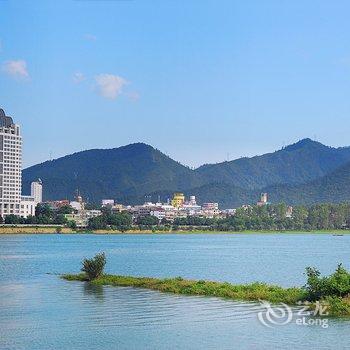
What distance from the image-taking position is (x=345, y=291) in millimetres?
21766

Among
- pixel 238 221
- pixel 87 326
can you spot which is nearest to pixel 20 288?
pixel 87 326

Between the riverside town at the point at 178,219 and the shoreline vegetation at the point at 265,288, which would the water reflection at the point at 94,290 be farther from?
the riverside town at the point at 178,219

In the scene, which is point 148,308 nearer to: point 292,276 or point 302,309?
point 302,309

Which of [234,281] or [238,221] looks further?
[238,221]

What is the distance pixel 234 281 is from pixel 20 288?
407 inches

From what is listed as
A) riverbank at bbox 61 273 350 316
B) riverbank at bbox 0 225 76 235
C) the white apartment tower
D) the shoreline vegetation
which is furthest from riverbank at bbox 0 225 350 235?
riverbank at bbox 61 273 350 316

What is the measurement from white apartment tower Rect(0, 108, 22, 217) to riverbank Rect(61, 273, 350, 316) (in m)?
131

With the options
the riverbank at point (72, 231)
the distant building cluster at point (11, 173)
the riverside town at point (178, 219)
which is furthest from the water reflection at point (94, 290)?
the distant building cluster at point (11, 173)

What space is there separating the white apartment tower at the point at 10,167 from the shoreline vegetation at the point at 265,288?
12888cm

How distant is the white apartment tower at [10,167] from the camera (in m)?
160

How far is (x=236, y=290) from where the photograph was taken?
26344mm

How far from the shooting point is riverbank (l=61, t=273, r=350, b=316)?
2138 centimetres

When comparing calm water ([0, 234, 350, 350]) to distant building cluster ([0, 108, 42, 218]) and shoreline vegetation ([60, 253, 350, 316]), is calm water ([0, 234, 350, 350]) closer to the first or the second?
shoreline vegetation ([60, 253, 350, 316])

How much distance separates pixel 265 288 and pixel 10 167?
5853 inches
